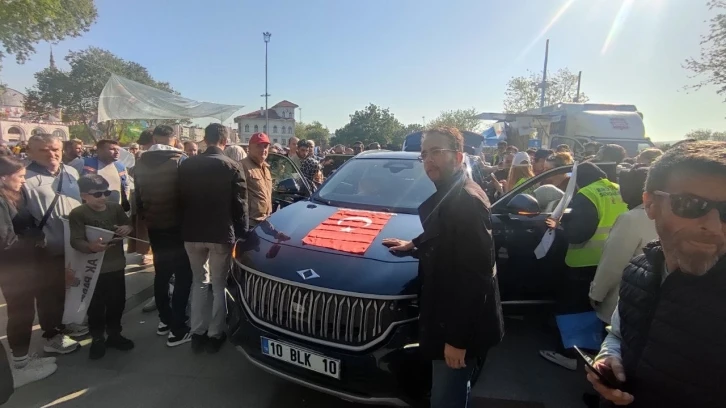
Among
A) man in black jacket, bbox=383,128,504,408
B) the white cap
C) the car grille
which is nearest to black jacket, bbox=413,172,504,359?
man in black jacket, bbox=383,128,504,408

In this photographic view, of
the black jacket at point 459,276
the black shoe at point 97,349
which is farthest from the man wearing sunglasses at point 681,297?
Result: the black shoe at point 97,349

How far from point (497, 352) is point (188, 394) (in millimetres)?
2531

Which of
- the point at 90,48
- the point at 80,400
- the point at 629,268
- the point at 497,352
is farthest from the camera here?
the point at 90,48

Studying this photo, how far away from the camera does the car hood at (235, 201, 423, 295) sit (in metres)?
2.23

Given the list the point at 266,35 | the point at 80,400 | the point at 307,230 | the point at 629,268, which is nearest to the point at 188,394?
the point at 80,400

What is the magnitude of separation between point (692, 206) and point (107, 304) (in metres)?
3.86

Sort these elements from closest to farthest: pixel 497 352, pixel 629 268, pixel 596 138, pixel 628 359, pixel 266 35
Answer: pixel 628 359
pixel 629 268
pixel 497 352
pixel 596 138
pixel 266 35

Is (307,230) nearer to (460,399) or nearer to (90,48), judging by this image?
(460,399)

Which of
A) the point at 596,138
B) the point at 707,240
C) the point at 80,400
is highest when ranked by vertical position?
the point at 596,138

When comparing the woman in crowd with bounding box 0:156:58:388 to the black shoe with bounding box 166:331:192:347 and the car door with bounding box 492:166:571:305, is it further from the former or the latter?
the car door with bounding box 492:166:571:305

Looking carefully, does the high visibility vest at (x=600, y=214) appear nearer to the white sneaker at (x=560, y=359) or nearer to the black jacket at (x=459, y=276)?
the white sneaker at (x=560, y=359)

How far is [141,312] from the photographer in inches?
166

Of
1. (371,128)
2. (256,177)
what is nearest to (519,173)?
(256,177)

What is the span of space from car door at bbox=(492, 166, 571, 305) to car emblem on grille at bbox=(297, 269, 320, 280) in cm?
163
